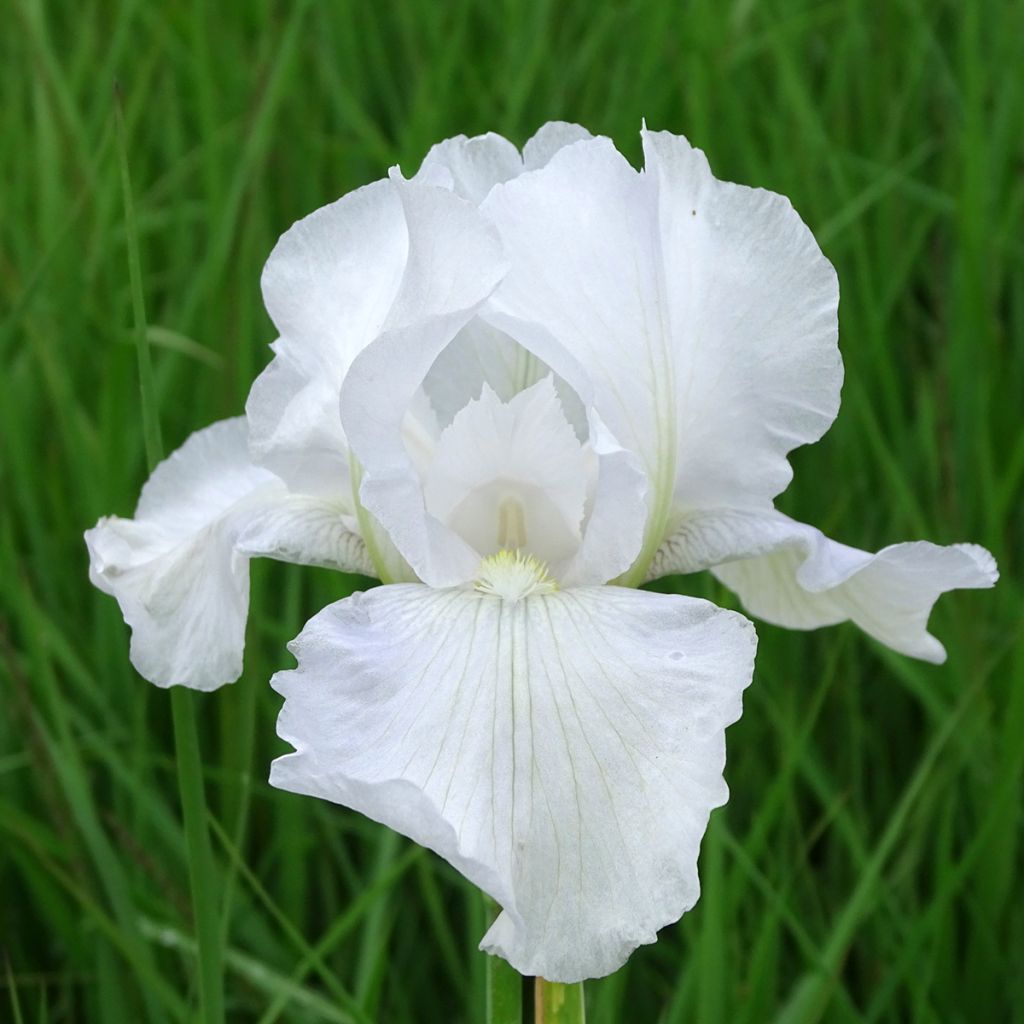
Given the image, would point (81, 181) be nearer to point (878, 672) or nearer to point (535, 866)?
point (878, 672)

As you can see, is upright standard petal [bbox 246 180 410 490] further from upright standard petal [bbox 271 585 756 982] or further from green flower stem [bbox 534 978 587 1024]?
green flower stem [bbox 534 978 587 1024]

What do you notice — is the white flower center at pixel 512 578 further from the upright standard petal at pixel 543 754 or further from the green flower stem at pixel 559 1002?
the green flower stem at pixel 559 1002

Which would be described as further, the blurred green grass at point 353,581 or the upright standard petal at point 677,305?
the blurred green grass at point 353,581

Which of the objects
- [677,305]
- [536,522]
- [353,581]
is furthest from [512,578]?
[353,581]

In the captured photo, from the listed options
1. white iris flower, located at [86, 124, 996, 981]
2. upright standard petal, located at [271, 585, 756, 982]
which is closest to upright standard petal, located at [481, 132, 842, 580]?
white iris flower, located at [86, 124, 996, 981]

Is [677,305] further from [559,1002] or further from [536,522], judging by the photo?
[559,1002]

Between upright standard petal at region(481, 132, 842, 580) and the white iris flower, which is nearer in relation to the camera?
the white iris flower

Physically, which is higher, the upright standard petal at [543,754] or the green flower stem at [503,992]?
the upright standard petal at [543,754]

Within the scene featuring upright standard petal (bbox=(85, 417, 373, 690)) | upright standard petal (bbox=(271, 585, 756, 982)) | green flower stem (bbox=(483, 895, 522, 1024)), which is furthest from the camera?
upright standard petal (bbox=(85, 417, 373, 690))

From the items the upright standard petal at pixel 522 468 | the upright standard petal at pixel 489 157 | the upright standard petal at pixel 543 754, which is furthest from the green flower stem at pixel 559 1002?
the upright standard petal at pixel 489 157
